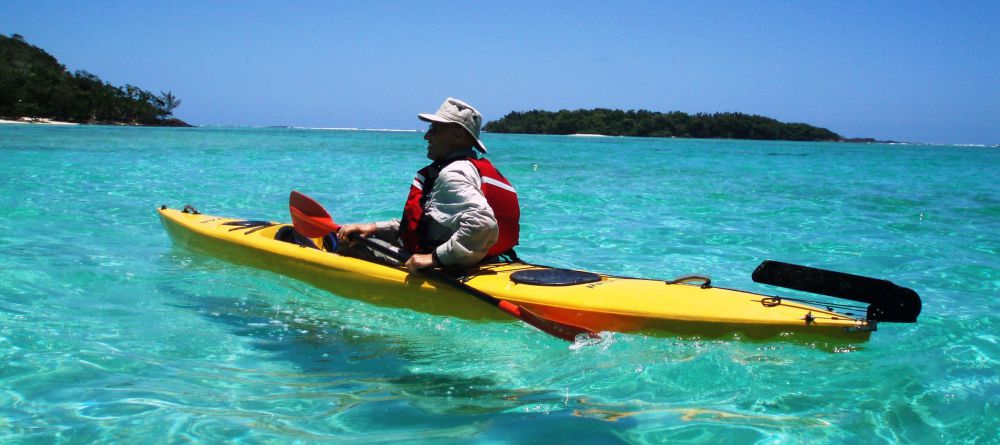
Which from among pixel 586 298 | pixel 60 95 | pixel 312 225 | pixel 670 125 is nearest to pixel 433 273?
pixel 586 298

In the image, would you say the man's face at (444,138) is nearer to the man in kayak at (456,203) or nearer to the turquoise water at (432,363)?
the man in kayak at (456,203)

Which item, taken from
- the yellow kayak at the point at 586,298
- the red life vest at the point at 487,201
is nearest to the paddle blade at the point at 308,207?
the yellow kayak at the point at 586,298

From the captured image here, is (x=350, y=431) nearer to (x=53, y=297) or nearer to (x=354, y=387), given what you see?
(x=354, y=387)

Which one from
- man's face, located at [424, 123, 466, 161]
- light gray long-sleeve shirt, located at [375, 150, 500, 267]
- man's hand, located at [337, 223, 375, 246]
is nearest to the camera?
light gray long-sleeve shirt, located at [375, 150, 500, 267]

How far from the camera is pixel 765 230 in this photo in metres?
8.57

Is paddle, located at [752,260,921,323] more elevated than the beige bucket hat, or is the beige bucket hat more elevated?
the beige bucket hat

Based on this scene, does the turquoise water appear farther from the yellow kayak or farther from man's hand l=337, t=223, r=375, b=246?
man's hand l=337, t=223, r=375, b=246

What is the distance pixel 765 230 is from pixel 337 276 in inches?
231

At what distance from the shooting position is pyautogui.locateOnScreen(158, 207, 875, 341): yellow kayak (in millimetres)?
3277

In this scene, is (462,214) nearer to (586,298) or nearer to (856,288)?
(586,298)

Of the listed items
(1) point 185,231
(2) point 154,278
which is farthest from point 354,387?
(1) point 185,231

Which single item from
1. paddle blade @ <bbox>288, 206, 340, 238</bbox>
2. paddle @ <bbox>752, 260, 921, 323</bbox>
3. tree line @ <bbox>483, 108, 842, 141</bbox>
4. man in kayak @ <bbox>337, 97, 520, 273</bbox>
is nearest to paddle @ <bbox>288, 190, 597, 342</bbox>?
paddle blade @ <bbox>288, 206, 340, 238</bbox>

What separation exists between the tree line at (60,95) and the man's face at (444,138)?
63615mm

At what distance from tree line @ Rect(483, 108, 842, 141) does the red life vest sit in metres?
94.9
